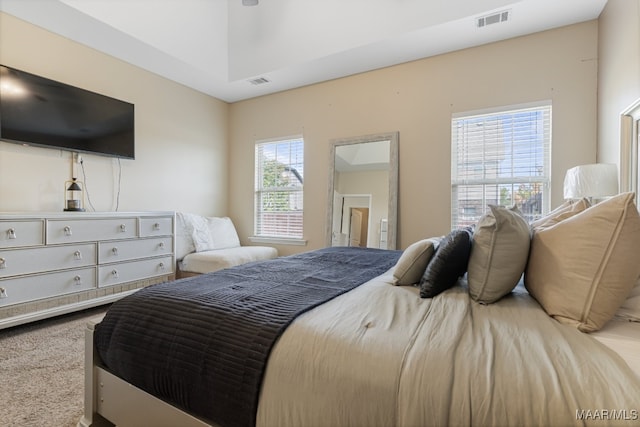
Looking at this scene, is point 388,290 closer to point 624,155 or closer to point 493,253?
point 493,253

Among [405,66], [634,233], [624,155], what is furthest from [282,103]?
[634,233]

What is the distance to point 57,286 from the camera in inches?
102

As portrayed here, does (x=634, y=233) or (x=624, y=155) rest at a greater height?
(x=624, y=155)

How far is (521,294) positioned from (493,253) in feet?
0.99

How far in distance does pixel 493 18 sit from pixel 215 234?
3.89 meters

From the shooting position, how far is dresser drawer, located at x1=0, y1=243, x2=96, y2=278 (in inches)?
90.9

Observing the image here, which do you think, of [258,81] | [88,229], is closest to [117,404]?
[88,229]

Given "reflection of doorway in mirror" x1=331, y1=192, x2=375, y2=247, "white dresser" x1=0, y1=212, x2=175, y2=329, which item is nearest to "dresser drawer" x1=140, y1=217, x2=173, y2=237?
"white dresser" x1=0, y1=212, x2=175, y2=329

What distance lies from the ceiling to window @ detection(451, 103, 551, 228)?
0.79 meters

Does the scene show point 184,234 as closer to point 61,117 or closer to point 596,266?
point 61,117

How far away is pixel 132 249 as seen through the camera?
3137 millimetres

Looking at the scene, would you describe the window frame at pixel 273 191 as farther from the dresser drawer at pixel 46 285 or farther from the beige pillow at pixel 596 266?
the beige pillow at pixel 596 266
